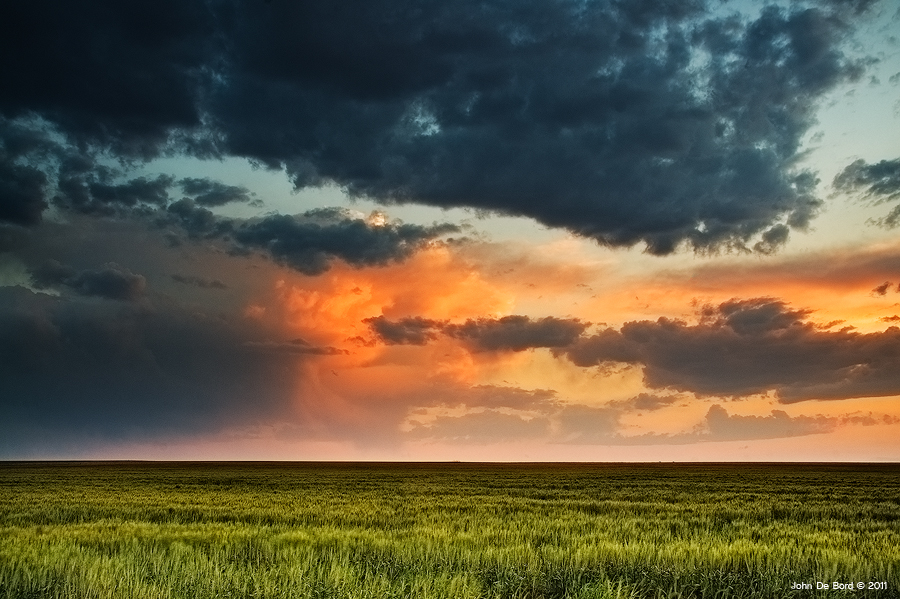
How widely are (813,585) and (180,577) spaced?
9427 millimetres

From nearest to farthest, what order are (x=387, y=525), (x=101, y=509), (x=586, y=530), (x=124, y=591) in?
(x=124, y=591), (x=586, y=530), (x=387, y=525), (x=101, y=509)

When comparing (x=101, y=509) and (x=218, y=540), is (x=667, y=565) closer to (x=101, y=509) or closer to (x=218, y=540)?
(x=218, y=540)

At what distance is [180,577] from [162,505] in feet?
53.4

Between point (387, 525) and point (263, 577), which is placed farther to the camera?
point (387, 525)

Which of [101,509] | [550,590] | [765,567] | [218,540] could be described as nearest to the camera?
[550,590]

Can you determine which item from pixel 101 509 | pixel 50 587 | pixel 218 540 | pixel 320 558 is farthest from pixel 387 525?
pixel 101 509

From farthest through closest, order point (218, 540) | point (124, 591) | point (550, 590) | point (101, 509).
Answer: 1. point (101, 509)
2. point (218, 540)
3. point (550, 590)
4. point (124, 591)

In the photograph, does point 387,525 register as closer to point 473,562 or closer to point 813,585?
point 473,562

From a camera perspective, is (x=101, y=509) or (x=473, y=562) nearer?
(x=473, y=562)

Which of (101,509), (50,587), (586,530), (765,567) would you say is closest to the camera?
(50,587)

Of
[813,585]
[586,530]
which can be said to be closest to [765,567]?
[813,585]

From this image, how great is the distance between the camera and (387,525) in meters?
17.9

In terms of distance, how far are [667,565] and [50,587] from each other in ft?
30.4

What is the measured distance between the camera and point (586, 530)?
16.4m
